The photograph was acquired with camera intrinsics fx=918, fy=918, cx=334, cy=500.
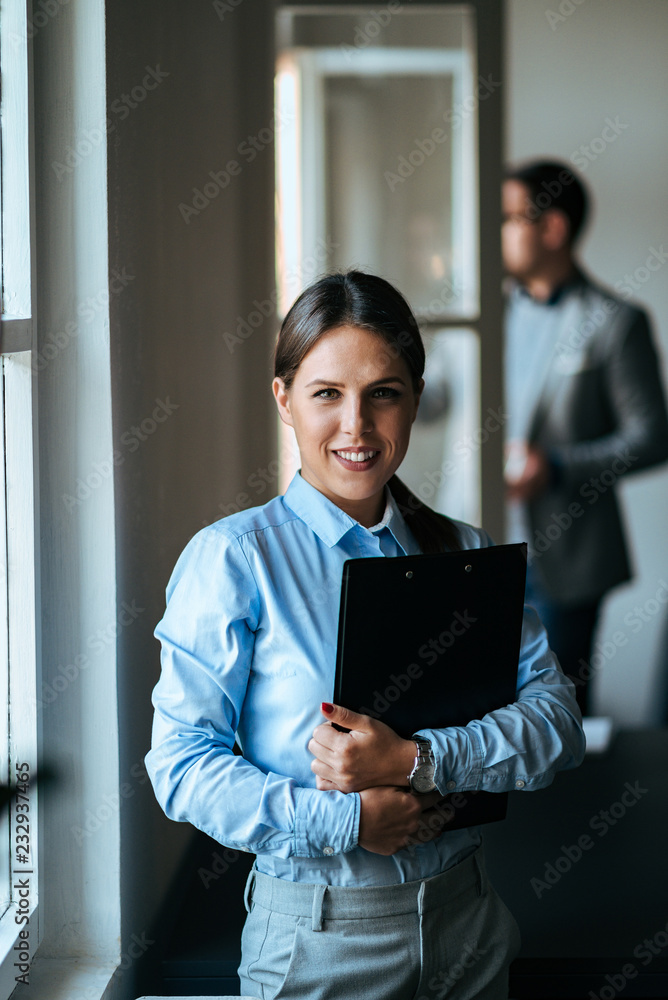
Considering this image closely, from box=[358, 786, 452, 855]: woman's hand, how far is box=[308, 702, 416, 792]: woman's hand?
2 cm

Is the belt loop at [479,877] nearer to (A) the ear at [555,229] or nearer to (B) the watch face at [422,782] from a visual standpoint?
(B) the watch face at [422,782]

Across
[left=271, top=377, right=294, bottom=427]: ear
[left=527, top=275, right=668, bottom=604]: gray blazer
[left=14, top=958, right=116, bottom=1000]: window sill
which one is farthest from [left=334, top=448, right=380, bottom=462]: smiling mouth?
[left=527, top=275, right=668, bottom=604]: gray blazer

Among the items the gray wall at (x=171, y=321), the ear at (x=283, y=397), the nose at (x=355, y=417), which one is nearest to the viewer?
the nose at (x=355, y=417)

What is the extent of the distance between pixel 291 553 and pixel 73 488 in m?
0.44

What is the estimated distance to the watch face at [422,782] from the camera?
119cm

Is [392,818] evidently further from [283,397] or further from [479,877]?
[283,397]

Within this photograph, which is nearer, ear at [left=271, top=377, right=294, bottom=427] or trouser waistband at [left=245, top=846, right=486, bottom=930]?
trouser waistband at [left=245, top=846, right=486, bottom=930]

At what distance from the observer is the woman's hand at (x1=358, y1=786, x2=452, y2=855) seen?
45.8 inches

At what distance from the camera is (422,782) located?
1.19 m

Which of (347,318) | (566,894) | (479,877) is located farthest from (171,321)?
(566,894)

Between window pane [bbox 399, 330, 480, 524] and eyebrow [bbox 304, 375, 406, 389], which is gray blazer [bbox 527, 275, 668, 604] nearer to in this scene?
window pane [bbox 399, 330, 480, 524]

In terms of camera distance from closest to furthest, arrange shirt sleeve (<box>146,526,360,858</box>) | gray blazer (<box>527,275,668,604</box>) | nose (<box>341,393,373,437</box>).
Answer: shirt sleeve (<box>146,526,360,858</box>) < nose (<box>341,393,373,437</box>) < gray blazer (<box>527,275,668,604</box>)

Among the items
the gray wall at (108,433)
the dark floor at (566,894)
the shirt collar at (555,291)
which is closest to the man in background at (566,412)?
the shirt collar at (555,291)

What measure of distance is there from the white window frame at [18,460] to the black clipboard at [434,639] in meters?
0.56
